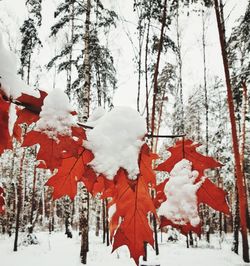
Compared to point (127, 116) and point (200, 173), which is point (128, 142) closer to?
point (127, 116)

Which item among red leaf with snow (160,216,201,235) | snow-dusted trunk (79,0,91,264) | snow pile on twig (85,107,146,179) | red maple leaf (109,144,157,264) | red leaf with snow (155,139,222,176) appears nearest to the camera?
snow pile on twig (85,107,146,179)

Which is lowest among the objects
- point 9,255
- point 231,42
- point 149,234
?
point 9,255

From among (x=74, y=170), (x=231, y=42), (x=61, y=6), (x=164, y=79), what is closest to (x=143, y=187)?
(x=74, y=170)

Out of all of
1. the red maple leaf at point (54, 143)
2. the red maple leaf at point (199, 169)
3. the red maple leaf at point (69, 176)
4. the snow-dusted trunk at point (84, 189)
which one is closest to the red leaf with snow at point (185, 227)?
the red maple leaf at point (199, 169)

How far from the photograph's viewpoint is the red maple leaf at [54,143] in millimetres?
754

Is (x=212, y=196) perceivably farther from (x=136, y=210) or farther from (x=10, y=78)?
(x=10, y=78)

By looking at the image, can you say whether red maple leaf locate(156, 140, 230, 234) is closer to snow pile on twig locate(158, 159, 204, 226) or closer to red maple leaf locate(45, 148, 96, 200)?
snow pile on twig locate(158, 159, 204, 226)

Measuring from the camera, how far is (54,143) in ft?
2.50

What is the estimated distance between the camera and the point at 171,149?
1087 mm

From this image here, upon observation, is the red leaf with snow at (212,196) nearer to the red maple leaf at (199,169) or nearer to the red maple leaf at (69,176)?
the red maple leaf at (199,169)

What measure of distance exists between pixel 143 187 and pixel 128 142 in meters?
0.19

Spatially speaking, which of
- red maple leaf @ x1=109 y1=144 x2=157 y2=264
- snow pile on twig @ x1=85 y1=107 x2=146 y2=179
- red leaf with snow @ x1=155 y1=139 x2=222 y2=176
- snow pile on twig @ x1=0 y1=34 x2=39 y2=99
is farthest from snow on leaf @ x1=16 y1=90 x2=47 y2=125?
red leaf with snow @ x1=155 y1=139 x2=222 y2=176

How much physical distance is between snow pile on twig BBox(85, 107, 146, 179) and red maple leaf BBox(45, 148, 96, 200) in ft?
0.40

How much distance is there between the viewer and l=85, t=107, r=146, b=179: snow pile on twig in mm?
718
